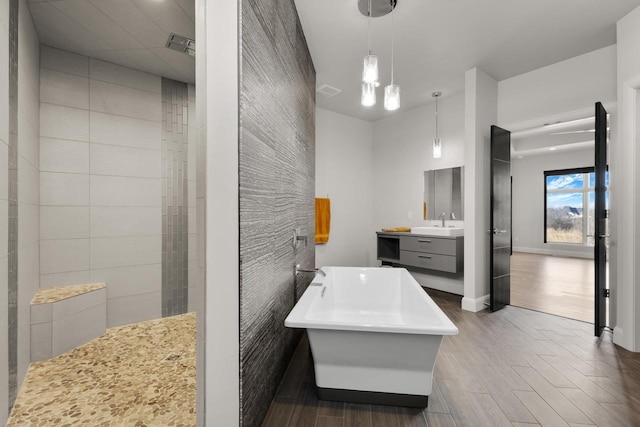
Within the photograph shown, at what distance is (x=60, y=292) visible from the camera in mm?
2141

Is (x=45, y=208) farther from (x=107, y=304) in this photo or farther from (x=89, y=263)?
(x=107, y=304)

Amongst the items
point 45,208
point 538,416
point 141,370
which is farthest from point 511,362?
point 45,208

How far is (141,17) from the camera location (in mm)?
1896

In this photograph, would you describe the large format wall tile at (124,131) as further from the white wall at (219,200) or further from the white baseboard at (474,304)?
the white baseboard at (474,304)

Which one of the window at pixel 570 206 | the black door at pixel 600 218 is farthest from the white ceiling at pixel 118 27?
the window at pixel 570 206

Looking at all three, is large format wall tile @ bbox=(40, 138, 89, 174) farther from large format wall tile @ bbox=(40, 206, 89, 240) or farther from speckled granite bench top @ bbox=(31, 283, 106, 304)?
speckled granite bench top @ bbox=(31, 283, 106, 304)

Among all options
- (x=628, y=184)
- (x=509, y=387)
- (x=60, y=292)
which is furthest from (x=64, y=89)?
(x=628, y=184)

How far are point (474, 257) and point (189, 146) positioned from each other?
3.27m

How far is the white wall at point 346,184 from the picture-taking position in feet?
13.6

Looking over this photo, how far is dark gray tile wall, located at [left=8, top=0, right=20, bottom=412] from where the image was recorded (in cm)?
146


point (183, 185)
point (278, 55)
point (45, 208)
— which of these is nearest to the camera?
point (278, 55)

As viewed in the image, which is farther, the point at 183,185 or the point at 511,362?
the point at 183,185

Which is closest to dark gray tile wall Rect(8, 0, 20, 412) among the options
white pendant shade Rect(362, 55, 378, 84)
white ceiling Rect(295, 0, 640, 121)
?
white ceiling Rect(295, 0, 640, 121)

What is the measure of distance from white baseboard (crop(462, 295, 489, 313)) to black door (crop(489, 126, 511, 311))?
0.10 m
